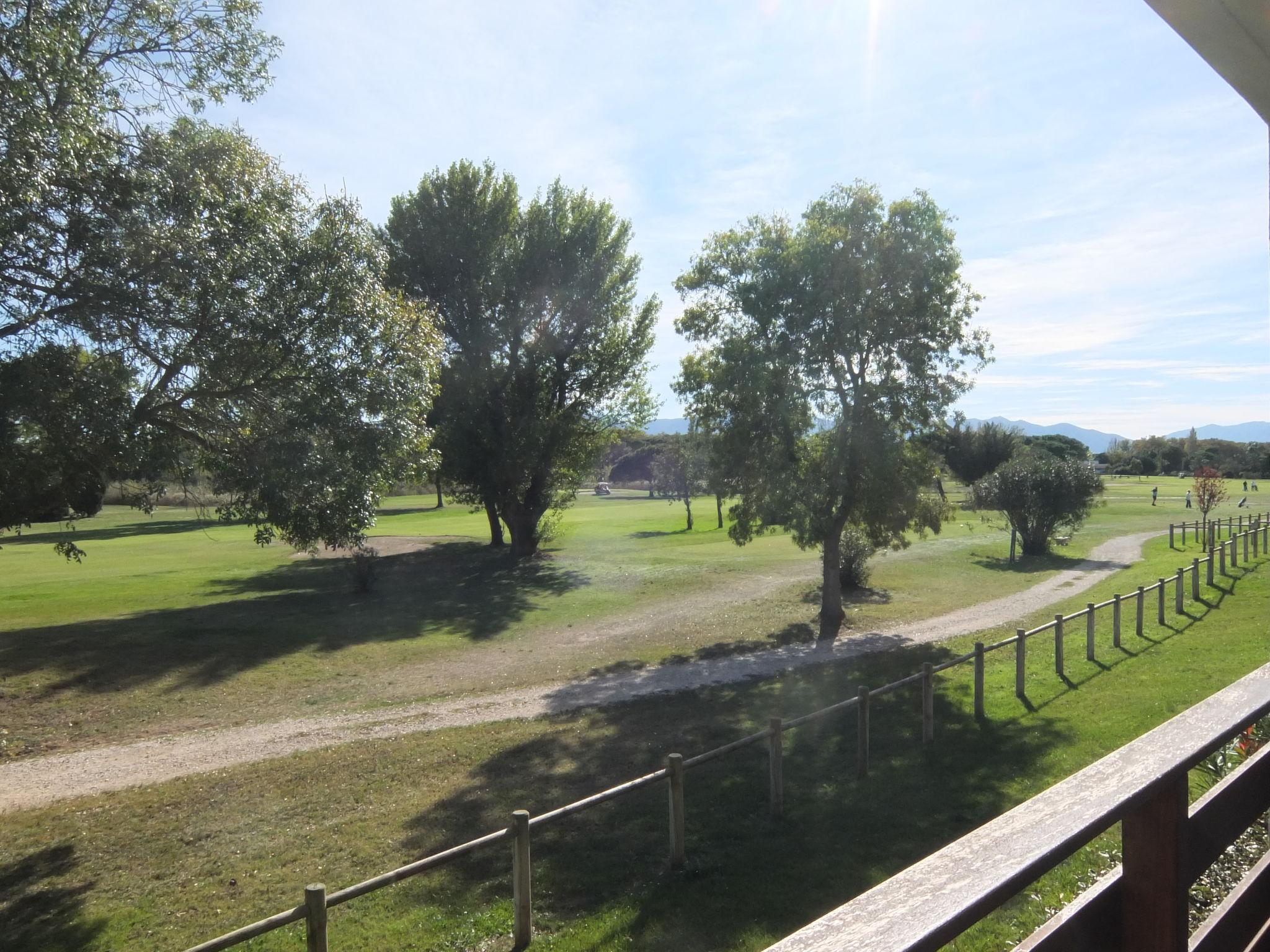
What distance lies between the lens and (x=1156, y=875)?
1.62m

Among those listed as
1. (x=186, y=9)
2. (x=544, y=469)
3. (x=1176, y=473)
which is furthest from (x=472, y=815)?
(x=1176, y=473)

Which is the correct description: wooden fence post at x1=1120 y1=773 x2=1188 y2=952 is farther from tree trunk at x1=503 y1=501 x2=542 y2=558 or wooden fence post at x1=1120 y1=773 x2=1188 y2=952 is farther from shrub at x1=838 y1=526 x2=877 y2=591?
tree trunk at x1=503 y1=501 x2=542 y2=558

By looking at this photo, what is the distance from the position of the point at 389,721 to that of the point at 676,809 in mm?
8049

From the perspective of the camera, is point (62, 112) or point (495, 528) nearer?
point (62, 112)

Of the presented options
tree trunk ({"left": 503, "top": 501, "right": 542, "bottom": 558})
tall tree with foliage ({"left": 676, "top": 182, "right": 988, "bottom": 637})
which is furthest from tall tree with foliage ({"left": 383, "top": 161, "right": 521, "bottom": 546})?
tall tree with foliage ({"left": 676, "top": 182, "right": 988, "bottom": 637})

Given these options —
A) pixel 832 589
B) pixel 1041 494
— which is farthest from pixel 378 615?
pixel 1041 494

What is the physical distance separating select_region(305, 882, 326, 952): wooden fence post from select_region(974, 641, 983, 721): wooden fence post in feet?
33.3

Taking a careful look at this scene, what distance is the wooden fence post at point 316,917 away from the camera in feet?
16.6

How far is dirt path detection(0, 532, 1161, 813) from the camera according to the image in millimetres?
11859

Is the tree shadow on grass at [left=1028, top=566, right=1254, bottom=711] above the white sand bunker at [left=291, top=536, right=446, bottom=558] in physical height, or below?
below

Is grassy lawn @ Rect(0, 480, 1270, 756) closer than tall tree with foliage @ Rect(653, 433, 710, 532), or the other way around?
grassy lawn @ Rect(0, 480, 1270, 756)

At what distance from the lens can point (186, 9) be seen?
36.1 feet

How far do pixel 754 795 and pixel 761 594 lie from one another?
58.7 ft

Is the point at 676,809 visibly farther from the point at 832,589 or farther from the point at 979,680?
the point at 832,589
